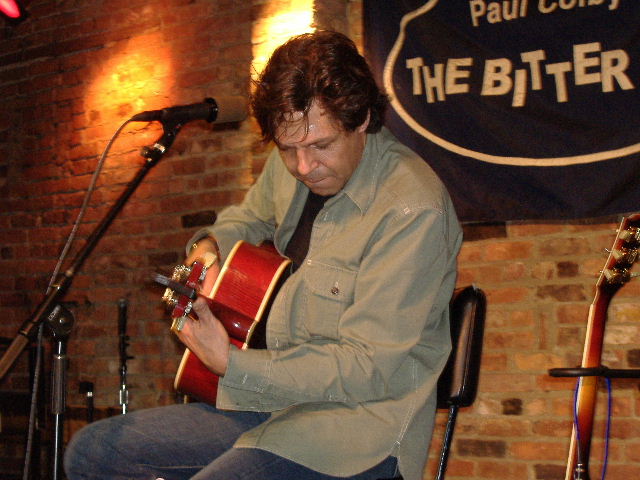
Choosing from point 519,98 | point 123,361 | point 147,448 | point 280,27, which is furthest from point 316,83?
point 123,361

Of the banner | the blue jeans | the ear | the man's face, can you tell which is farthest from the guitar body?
the banner

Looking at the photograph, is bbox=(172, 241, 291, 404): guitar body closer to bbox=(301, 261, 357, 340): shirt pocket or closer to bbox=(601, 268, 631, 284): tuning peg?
bbox=(301, 261, 357, 340): shirt pocket

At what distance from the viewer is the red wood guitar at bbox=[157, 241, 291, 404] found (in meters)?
1.83

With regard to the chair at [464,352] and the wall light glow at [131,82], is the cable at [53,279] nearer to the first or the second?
the chair at [464,352]

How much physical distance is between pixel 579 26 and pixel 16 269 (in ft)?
9.19

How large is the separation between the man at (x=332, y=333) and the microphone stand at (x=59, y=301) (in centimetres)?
33

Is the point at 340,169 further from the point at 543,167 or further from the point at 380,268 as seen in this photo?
the point at 543,167

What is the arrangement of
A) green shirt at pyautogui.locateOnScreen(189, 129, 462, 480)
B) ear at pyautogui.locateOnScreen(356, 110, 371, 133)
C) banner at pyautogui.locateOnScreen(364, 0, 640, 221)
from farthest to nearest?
1. banner at pyautogui.locateOnScreen(364, 0, 640, 221)
2. ear at pyautogui.locateOnScreen(356, 110, 371, 133)
3. green shirt at pyautogui.locateOnScreen(189, 129, 462, 480)

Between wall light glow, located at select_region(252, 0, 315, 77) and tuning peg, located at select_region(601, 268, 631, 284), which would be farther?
wall light glow, located at select_region(252, 0, 315, 77)

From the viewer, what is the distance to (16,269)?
12.6 feet

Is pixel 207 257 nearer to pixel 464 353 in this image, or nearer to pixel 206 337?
pixel 206 337

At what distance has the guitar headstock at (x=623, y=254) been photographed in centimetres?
199

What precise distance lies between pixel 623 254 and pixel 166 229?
1983mm

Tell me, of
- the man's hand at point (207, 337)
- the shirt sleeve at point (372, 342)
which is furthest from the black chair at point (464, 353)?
the man's hand at point (207, 337)
